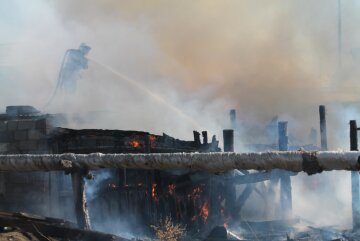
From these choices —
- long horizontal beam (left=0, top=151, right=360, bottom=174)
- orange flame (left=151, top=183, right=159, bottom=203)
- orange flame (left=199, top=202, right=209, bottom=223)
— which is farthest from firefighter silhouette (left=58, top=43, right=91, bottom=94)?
long horizontal beam (left=0, top=151, right=360, bottom=174)

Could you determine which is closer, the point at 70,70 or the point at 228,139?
the point at 228,139

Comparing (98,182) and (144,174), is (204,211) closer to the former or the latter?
(144,174)

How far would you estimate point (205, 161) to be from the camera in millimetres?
4066

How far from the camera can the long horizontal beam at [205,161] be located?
12.4 feet

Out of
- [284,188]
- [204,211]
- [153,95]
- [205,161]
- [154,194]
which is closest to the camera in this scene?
[205,161]

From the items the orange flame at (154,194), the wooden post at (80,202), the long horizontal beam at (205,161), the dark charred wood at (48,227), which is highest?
the long horizontal beam at (205,161)

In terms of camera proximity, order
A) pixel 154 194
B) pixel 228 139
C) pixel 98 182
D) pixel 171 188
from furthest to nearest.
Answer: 1. pixel 228 139
2. pixel 171 188
3. pixel 154 194
4. pixel 98 182

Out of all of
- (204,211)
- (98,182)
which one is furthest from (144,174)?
(204,211)

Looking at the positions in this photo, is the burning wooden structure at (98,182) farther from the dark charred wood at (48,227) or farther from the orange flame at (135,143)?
the dark charred wood at (48,227)

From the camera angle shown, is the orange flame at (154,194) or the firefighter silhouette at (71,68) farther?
the firefighter silhouette at (71,68)

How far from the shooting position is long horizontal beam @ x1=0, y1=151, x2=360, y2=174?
149 inches

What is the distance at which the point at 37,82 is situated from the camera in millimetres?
21266

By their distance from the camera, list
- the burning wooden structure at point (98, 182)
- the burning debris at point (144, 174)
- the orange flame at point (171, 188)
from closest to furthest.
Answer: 1. the burning debris at point (144, 174)
2. the burning wooden structure at point (98, 182)
3. the orange flame at point (171, 188)

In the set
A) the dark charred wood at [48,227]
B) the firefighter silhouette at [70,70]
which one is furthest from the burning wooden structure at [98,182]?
the firefighter silhouette at [70,70]
